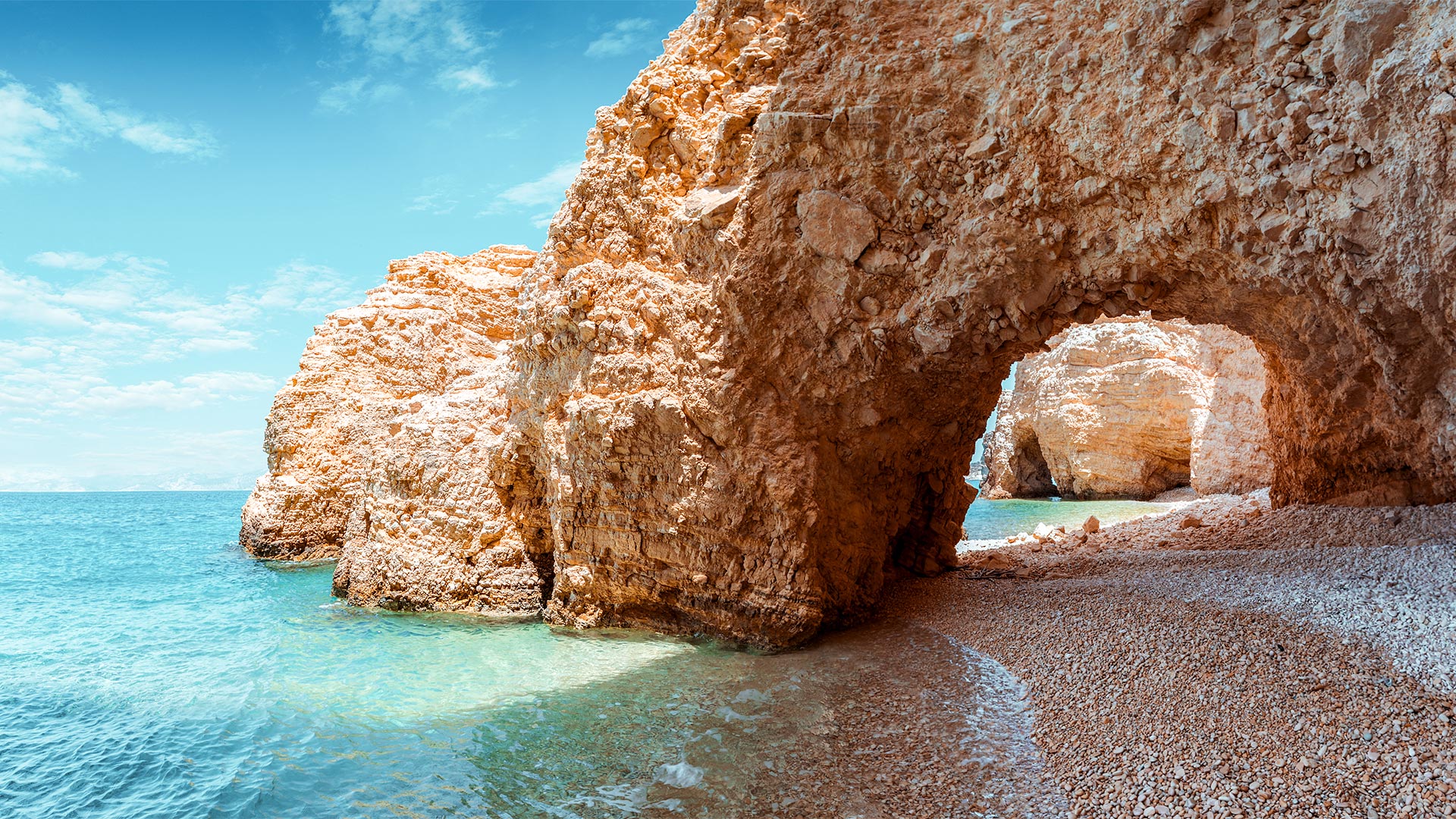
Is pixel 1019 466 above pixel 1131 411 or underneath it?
underneath

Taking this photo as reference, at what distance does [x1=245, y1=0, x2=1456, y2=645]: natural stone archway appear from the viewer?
593 cm

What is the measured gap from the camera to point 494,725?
24.6 ft

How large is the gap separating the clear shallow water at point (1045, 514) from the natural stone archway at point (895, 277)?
9.33 metres

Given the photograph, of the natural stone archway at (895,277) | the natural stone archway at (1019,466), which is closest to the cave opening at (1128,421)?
the natural stone archway at (1019,466)

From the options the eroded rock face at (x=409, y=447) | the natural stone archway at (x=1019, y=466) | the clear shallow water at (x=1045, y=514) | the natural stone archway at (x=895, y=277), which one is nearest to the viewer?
the natural stone archway at (x=895, y=277)

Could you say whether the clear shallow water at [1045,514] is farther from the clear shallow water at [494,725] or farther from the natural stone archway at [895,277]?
the clear shallow water at [494,725]

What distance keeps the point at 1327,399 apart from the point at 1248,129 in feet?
17.7

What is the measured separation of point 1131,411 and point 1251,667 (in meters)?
22.5

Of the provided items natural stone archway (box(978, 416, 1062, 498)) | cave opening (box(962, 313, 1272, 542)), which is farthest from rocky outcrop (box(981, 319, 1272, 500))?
natural stone archway (box(978, 416, 1062, 498))

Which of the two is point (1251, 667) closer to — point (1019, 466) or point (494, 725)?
point (494, 725)

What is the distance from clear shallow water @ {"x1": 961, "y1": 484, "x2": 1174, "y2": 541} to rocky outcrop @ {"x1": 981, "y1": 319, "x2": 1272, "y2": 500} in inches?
50.6

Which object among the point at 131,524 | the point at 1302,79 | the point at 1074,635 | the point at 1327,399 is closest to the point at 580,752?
the point at 1074,635

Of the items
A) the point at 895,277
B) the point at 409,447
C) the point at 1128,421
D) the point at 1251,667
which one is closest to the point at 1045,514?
the point at 1128,421

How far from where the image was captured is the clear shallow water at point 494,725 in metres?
Answer: 5.76
